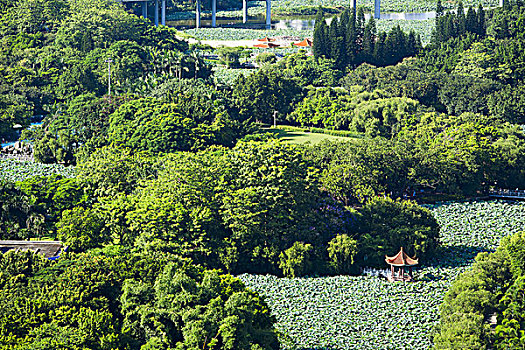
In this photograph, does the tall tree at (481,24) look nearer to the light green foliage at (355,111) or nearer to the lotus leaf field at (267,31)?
the lotus leaf field at (267,31)

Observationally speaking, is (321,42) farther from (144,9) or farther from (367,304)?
(367,304)

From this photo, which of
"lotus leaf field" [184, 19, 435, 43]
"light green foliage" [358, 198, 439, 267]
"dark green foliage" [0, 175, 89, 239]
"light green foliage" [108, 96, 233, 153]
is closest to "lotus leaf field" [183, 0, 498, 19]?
"lotus leaf field" [184, 19, 435, 43]

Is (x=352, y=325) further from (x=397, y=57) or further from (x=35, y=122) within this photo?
(x=397, y=57)

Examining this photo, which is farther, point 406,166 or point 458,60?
point 458,60

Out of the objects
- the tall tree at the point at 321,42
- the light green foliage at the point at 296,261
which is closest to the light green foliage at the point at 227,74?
the tall tree at the point at 321,42

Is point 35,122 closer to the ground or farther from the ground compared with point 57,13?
closer to the ground

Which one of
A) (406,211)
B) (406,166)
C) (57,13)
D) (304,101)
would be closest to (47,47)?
(57,13)
